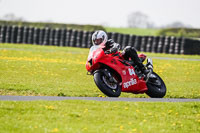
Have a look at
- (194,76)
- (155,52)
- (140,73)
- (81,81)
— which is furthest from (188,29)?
(140,73)

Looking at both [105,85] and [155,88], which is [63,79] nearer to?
[155,88]

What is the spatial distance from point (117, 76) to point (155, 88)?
1.03 m

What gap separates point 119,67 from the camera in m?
11.0

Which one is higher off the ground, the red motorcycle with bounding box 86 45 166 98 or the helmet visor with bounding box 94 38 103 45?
the helmet visor with bounding box 94 38 103 45

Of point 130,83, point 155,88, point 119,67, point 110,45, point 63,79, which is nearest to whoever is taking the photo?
point 119,67

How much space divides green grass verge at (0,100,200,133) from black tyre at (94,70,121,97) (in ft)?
2.24

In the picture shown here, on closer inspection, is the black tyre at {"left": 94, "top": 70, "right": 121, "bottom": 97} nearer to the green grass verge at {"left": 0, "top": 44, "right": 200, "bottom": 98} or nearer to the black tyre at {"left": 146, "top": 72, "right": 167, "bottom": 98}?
the green grass verge at {"left": 0, "top": 44, "right": 200, "bottom": 98}

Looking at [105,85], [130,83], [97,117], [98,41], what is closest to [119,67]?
[130,83]

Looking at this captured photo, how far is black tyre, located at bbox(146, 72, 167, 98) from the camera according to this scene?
38.2 ft

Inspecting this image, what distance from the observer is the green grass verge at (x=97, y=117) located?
753 centimetres

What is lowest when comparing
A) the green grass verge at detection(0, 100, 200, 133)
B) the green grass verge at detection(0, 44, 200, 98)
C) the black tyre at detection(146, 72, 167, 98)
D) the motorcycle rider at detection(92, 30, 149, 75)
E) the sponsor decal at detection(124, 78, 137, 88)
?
the green grass verge at detection(0, 44, 200, 98)

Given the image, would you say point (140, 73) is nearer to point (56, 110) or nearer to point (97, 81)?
point (97, 81)

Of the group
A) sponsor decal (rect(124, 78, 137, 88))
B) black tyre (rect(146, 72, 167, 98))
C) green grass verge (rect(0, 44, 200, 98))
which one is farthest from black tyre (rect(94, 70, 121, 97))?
black tyre (rect(146, 72, 167, 98))

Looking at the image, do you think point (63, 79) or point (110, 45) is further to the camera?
point (63, 79)
